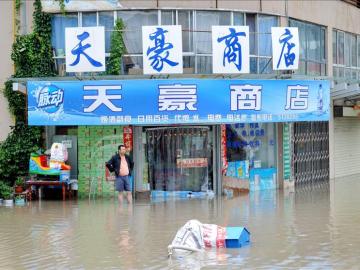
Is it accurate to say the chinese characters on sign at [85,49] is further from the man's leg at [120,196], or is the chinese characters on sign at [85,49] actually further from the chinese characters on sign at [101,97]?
the man's leg at [120,196]

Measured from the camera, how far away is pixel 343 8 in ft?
78.9

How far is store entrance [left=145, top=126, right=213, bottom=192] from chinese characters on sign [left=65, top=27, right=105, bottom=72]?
2472mm

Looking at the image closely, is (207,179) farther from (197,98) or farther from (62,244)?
(62,244)

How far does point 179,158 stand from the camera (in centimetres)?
1823

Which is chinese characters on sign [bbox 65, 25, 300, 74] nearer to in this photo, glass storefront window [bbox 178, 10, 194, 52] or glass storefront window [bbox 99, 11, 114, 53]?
glass storefront window [bbox 99, 11, 114, 53]

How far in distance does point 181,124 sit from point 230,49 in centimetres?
238

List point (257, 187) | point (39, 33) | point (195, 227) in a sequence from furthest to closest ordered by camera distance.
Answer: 1. point (257, 187)
2. point (39, 33)
3. point (195, 227)

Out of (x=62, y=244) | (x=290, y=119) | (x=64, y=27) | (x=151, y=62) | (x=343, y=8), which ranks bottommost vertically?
(x=62, y=244)

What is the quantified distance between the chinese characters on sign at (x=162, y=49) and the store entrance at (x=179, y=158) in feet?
6.66

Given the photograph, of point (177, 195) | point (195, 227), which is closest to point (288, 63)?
point (177, 195)

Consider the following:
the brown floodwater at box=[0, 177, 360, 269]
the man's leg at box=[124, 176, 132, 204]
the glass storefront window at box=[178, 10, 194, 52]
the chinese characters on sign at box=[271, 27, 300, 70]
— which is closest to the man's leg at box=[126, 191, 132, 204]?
the man's leg at box=[124, 176, 132, 204]

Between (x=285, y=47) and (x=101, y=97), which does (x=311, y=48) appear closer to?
(x=285, y=47)

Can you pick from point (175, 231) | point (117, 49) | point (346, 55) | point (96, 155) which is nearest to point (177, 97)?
point (117, 49)

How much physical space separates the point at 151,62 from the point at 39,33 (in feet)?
11.3
